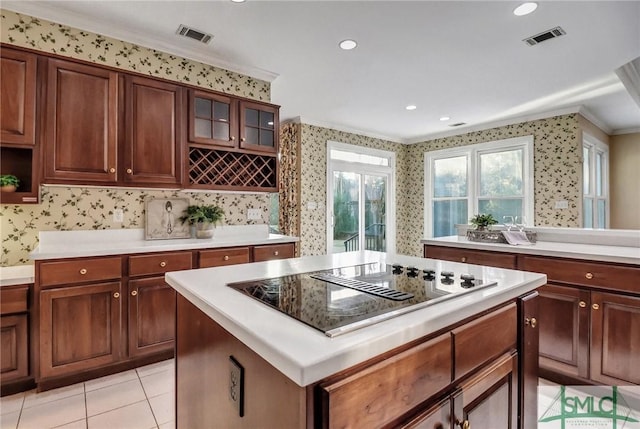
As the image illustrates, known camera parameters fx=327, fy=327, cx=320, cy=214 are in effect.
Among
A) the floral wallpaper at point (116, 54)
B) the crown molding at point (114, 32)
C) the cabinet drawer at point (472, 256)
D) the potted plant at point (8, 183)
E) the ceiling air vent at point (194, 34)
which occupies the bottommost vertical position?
the cabinet drawer at point (472, 256)

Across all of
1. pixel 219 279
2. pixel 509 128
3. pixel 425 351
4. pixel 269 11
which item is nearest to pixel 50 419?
pixel 219 279

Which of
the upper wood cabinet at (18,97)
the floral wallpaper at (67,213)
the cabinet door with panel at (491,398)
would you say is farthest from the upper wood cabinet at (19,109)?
the cabinet door with panel at (491,398)

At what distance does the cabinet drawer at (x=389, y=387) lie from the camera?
2.33ft

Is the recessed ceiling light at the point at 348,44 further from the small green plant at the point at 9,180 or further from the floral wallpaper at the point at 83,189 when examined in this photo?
the small green plant at the point at 9,180

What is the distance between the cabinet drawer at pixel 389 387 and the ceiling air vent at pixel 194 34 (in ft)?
9.30

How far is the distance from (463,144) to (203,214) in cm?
474

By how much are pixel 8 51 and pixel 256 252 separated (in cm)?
224

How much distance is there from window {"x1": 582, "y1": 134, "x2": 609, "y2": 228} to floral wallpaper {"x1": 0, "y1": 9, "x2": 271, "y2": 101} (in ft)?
16.3

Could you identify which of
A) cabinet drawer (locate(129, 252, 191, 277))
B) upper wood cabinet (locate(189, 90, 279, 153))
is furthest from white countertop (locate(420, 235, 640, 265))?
cabinet drawer (locate(129, 252, 191, 277))

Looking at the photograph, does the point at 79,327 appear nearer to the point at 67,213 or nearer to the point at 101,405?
the point at 101,405

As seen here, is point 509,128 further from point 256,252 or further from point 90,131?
point 90,131

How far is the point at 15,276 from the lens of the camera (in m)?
2.11
